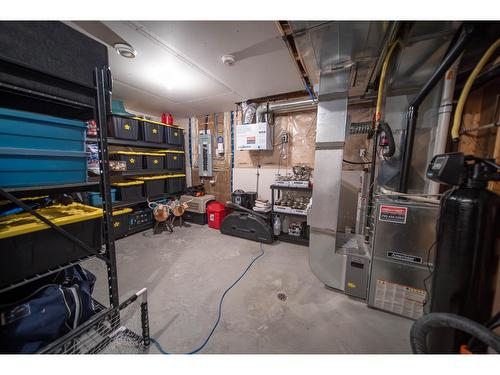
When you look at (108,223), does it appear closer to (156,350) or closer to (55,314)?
(55,314)

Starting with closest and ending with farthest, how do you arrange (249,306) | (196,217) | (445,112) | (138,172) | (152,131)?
(445,112) → (249,306) → (138,172) → (152,131) → (196,217)

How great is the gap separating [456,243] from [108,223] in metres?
1.94

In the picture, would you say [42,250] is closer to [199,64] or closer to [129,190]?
[199,64]

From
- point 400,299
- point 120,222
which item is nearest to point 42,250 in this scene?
point 120,222

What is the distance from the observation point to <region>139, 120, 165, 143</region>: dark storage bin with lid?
2996 mm

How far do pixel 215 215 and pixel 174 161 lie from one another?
1447 mm

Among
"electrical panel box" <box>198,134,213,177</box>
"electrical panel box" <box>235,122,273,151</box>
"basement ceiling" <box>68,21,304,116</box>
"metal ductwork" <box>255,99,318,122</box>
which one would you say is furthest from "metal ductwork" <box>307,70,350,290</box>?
"electrical panel box" <box>198,134,213,177</box>

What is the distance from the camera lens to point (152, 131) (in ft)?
10.3

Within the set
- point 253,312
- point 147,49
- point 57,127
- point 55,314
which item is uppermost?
point 147,49

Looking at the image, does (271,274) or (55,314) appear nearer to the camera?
(55,314)

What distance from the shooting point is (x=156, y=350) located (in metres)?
1.12

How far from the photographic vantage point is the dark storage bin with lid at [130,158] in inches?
107

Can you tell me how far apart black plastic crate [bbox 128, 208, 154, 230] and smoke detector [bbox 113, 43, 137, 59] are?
2.25m
